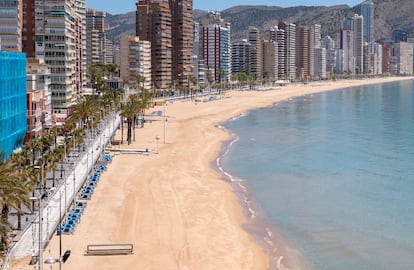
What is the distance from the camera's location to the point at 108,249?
107 ft

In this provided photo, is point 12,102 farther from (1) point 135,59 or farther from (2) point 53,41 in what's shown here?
(1) point 135,59

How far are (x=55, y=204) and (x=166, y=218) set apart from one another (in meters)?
6.93

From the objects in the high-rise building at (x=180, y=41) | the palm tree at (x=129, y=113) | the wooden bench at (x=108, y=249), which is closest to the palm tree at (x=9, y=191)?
the wooden bench at (x=108, y=249)

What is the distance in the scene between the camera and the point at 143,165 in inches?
2315

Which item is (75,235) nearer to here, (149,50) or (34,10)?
(34,10)

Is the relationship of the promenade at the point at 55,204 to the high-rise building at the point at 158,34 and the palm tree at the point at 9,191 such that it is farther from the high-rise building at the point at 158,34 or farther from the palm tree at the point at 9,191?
the high-rise building at the point at 158,34

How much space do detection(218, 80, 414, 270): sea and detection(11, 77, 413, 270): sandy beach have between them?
1.54 meters

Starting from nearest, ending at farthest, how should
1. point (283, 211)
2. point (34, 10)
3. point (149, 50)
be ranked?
point (283, 211) → point (34, 10) → point (149, 50)

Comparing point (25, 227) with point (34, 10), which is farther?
point (34, 10)

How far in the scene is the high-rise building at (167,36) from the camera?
166 metres

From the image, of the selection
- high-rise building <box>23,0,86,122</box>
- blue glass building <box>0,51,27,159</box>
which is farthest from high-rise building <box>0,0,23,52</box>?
blue glass building <box>0,51,27,159</box>

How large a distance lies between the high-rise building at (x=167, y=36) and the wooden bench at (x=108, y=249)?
13393 cm

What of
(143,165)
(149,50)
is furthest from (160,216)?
(149,50)

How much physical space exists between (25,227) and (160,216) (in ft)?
32.0
